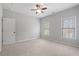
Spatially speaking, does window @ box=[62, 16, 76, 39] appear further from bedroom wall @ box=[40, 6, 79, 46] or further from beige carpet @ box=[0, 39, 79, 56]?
beige carpet @ box=[0, 39, 79, 56]

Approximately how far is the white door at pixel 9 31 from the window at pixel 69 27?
223 cm

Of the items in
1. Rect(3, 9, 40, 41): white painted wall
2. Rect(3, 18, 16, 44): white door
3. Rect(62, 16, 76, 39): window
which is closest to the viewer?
Rect(62, 16, 76, 39): window

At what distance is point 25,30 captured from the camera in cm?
357

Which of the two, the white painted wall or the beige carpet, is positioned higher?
the white painted wall

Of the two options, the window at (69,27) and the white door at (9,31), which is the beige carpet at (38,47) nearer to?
the white door at (9,31)

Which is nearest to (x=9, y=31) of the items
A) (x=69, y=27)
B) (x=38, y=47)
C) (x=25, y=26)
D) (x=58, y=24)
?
(x=25, y=26)

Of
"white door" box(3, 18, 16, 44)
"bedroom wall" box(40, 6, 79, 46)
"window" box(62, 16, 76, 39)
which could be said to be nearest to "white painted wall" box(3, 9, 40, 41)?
"white door" box(3, 18, 16, 44)

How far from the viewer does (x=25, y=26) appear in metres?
3.59

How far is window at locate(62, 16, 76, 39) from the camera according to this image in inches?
117

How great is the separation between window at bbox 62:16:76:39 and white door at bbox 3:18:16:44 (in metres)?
2.23

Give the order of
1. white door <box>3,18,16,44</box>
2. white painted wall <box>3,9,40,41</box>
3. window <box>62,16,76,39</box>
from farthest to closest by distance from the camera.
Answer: white painted wall <box>3,9,40,41</box>, white door <box>3,18,16,44</box>, window <box>62,16,76,39</box>

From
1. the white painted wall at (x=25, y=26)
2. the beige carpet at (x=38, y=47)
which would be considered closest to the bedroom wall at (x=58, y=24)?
the beige carpet at (x=38, y=47)

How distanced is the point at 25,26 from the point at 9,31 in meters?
0.76

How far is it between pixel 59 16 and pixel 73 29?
79 cm
